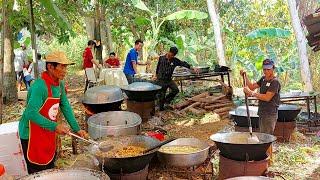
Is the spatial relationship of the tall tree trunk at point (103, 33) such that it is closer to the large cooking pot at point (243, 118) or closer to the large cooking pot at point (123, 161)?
the large cooking pot at point (243, 118)

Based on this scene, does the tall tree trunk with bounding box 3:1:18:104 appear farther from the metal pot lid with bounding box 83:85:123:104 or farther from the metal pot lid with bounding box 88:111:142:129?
the metal pot lid with bounding box 88:111:142:129

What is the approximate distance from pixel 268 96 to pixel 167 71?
4.47 m

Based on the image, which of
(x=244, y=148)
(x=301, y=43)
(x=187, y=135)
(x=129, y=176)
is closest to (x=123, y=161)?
(x=129, y=176)

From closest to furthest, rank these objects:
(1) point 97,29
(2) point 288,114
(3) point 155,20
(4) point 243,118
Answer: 1. (4) point 243,118
2. (2) point 288,114
3. (1) point 97,29
4. (3) point 155,20

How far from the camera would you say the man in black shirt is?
9922mm

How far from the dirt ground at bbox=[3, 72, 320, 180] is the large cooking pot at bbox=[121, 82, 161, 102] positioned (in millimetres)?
732

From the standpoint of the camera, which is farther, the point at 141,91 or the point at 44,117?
the point at 141,91

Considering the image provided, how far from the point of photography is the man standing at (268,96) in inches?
232

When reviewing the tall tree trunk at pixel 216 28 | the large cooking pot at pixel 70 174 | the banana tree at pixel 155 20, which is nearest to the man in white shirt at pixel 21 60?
the banana tree at pixel 155 20

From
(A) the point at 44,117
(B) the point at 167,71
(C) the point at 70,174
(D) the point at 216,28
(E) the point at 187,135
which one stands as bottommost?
(E) the point at 187,135

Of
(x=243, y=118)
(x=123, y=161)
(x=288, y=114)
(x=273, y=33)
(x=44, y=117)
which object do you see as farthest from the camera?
(x=273, y=33)

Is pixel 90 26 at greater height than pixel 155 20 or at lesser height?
lesser

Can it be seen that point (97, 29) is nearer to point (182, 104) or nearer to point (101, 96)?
point (182, 104)

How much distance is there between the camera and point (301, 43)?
1203 cm
